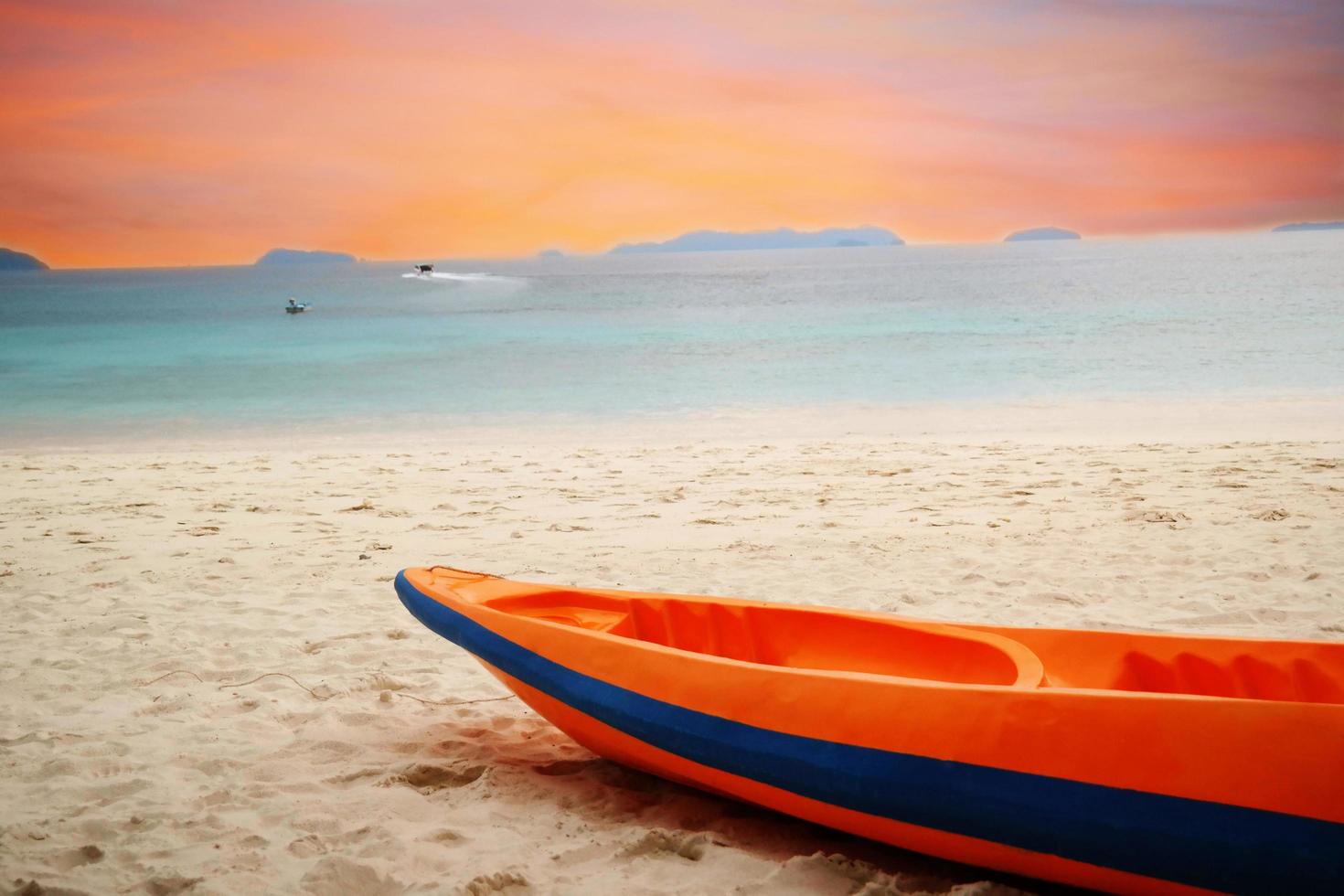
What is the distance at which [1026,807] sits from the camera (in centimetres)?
188

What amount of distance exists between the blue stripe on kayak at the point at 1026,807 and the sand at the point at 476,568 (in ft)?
0.80

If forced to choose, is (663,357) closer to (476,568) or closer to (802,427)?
(802,427)

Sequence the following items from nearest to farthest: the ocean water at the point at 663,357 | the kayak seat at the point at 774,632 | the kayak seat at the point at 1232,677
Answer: the kayak seat at the point at 1232,677 → the kayak seat at the point at 774,632 → the ocean water at the point at 663,357

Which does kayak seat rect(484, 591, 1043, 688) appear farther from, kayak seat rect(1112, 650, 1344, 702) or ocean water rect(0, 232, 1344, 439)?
ocean water rect(0, 232, 1344, 439)

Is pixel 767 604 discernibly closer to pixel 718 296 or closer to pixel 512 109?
pixel 718 296

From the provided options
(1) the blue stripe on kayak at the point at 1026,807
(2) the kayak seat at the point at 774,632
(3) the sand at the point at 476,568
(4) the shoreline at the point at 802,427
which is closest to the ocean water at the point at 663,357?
(4) the shoreline at the point at 802,427

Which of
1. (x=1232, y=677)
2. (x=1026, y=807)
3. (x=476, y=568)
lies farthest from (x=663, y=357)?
(x=1026, y=807)

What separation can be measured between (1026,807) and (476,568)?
3.73 m

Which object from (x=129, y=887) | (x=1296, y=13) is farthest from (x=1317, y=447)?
(x=1296, y=13)

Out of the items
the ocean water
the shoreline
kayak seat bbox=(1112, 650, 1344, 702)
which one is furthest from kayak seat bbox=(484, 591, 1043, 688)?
the ocean water

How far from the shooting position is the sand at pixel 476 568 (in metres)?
2.33

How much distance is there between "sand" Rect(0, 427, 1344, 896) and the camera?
233 cm

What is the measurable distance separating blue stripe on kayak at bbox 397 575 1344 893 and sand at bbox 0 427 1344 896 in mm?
243

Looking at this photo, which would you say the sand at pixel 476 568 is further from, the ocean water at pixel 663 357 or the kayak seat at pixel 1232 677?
the ocean water at pixel 663 357
